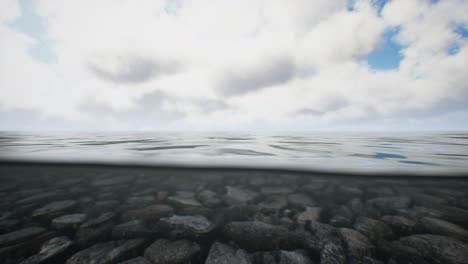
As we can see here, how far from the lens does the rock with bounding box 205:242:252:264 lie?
5.08ft

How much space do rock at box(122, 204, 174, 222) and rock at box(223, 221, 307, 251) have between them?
1.03 metres

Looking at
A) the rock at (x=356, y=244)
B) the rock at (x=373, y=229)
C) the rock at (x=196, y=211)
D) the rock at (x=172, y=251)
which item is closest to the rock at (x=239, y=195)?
the rock at (x=196, y=211)

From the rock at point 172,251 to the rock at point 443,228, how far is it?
2854 mm

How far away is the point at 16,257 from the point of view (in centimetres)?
153

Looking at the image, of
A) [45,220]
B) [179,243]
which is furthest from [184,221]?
[45,220]

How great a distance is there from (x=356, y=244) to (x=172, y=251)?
1915mm

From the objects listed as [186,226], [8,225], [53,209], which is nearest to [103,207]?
[53,209]

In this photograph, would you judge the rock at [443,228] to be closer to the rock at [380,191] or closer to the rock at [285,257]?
the rock at [380,191]

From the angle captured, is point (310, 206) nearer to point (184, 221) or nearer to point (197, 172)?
point (184, 221)

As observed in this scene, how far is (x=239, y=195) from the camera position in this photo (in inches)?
134

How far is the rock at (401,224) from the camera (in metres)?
2.10

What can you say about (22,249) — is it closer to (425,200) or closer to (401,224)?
(401,224)

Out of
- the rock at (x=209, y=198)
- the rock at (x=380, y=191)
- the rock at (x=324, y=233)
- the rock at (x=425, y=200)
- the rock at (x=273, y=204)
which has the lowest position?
the rock at (x=380, y=191)

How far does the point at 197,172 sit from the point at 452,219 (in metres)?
5.57
